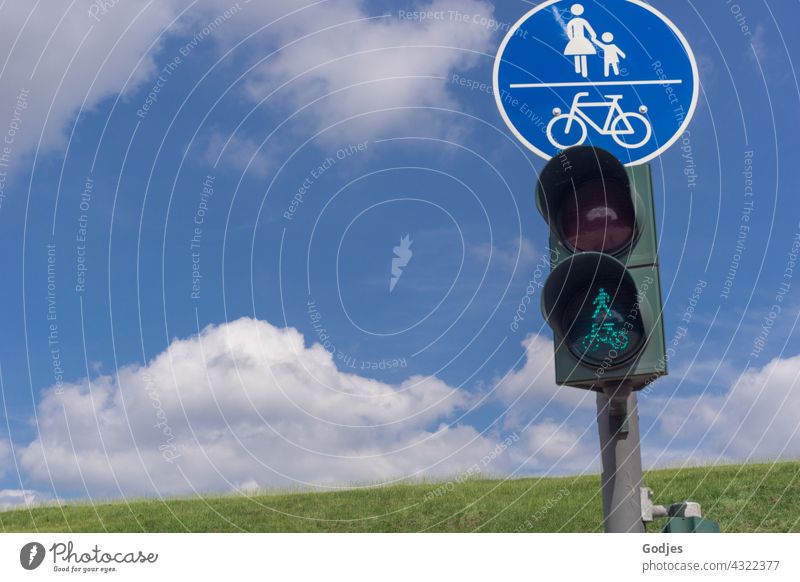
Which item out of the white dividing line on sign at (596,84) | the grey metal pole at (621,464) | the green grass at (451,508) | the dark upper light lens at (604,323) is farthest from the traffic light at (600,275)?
the green grass at (451,508)

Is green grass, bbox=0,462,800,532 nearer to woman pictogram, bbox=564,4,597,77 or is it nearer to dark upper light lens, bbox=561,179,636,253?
woman pictogram, bbox=564,4,597,77

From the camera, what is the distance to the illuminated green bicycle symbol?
5.30 meters

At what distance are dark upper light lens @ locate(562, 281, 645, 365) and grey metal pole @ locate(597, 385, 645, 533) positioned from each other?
0.47 m

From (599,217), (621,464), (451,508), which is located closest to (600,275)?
(599,217)

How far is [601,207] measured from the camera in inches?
219

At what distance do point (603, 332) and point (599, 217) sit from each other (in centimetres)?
70

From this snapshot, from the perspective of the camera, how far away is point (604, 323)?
5355 mm

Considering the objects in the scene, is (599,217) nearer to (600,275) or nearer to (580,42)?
(600,275)

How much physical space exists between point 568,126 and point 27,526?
71.8 feet

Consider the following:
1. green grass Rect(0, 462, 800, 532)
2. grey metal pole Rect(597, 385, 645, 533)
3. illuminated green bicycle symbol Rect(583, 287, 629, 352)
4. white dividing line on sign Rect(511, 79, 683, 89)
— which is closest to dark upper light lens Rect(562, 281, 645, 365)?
illuminated green bicycle symbol Rect(583, 287, 629, 352)

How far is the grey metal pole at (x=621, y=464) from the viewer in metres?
5.82
